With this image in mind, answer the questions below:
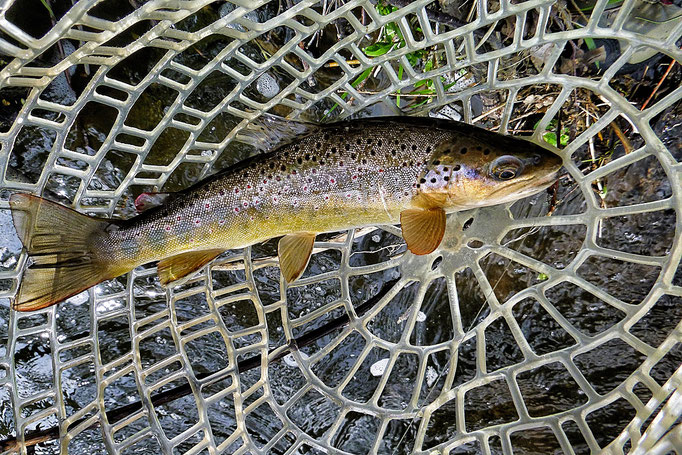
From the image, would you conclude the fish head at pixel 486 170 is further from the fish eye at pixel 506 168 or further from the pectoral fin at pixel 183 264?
the pectoral fin at pixel 183 264

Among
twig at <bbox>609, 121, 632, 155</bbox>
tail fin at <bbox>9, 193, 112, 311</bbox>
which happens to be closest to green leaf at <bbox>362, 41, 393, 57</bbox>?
twig at <bbox>609, 121, 632, 155</bbox>

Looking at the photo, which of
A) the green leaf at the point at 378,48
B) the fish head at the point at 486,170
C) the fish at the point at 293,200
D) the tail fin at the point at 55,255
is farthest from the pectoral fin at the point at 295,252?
the green leaf at the point at 378,48

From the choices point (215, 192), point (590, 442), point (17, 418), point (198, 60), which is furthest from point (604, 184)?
point (17, 418)

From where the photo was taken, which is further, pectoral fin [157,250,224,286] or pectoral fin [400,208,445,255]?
pectoral fin [157,250,224,286]

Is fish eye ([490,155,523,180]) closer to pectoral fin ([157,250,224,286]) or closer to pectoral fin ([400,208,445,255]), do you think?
pectoral fin ([400,208,445,255])

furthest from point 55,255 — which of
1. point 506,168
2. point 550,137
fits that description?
point 550,137
